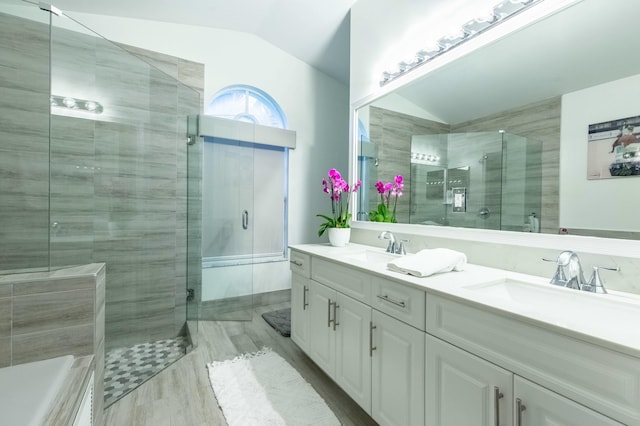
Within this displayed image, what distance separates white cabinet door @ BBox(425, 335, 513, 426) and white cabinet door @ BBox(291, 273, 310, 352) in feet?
3.30

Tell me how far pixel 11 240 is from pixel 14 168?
1.57 feet

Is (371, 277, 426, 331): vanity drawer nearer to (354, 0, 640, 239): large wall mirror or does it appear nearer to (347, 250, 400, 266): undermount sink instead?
(347, 250, 400, 266): undermount sink

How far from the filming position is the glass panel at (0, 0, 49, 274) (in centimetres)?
187

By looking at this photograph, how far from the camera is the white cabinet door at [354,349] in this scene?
1.40m

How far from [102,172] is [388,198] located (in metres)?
2.11

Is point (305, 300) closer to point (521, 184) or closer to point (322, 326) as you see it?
point (322, 326)

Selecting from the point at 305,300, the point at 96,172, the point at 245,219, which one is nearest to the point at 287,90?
the point at 245,219

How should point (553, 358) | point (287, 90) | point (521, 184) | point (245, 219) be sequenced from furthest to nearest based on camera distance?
point (287, 90), point (245, 219), point (521, 184), point (553, 358)

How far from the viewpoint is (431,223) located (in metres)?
1.77

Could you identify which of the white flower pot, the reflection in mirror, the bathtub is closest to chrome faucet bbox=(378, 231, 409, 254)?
the reflection in mirror

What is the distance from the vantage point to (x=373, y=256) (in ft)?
6.38

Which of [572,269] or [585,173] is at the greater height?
[585,173]

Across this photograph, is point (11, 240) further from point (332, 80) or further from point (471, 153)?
point (332, 80)

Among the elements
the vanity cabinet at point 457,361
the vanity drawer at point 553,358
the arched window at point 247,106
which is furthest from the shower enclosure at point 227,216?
the vanity drawer at point 553,358
